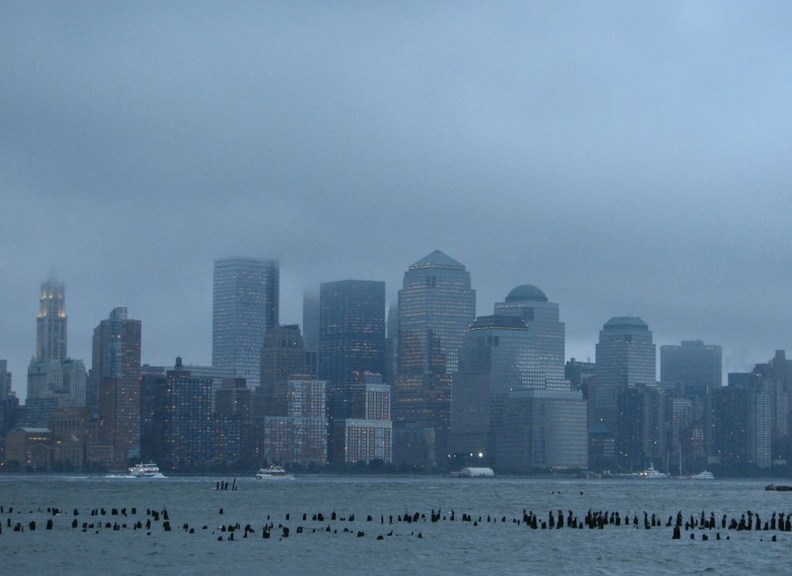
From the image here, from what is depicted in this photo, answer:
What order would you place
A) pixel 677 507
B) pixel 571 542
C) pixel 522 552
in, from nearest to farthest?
pixel 522 552 → pixel 571 542 → pixel 677 507

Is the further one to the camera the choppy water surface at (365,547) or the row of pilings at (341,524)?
the row of pilings at (341,524)

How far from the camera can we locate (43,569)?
91.6 meters

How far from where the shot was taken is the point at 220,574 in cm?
9031

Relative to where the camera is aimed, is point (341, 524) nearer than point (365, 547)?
No

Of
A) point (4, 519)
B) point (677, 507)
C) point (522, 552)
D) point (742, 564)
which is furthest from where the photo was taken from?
point (677, 507)

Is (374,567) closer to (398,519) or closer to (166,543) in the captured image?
(166,543)

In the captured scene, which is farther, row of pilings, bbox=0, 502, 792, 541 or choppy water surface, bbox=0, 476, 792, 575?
row of pilings, bbox=0, 502, 792, 541

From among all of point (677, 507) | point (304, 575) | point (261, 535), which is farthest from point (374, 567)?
point (677, 507)

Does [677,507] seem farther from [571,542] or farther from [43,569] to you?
[43,569]

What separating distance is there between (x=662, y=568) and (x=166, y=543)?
3614 centimetres

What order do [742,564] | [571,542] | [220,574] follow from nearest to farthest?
[220,574] < [742,564] < [571,542]

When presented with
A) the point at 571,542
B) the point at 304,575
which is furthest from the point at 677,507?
the point at 304,575

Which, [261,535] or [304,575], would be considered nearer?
[304,575]

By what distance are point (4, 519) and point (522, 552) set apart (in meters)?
52.1
